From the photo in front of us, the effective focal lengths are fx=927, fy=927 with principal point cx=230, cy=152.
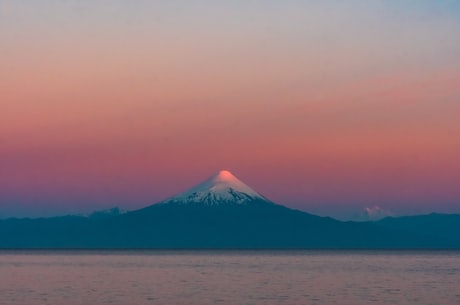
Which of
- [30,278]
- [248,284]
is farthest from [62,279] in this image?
[248,284]

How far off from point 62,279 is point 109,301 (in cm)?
3490

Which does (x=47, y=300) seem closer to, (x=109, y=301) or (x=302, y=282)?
(x=109, y=301)

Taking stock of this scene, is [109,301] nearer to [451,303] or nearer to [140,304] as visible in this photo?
[140,304]

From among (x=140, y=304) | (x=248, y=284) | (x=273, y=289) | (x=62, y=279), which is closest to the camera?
(x=140, y=304)

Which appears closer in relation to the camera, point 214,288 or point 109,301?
point 109,301

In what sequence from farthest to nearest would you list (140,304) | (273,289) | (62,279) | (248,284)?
(62,279) < (248,284) < (273,289) < (140,304)

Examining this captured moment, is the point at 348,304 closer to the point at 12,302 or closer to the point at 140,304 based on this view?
the point at 140,304

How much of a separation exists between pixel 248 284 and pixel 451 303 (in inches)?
1042

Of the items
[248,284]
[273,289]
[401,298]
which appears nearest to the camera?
[401,298]

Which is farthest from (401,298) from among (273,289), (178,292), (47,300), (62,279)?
(62,279)

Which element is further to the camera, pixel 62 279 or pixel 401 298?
pixel 62 279

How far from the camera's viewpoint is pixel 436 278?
11438cm

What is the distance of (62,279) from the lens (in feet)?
354

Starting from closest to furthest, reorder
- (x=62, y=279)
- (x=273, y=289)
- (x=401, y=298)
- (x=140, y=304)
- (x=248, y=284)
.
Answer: (x=140, y=304) → (x=401, y=298) → (x=273, y=289) → (x=248, y=284) → (x=62, y=279)
